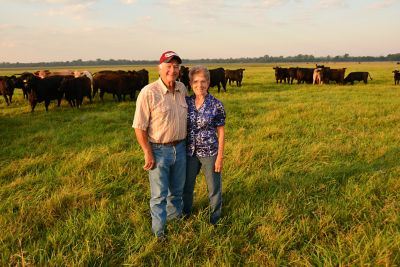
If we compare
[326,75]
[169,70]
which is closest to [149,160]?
[169,70]

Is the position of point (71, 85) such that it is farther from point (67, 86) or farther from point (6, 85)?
point (6, 85)

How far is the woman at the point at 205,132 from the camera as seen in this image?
3222 millimetres

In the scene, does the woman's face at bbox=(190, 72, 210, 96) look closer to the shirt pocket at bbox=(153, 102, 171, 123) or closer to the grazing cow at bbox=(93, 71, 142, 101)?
the shirt pocket at bbox=(153, 102, 171, 123)

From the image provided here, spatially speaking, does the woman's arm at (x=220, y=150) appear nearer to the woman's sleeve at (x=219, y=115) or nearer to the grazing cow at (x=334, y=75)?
the woman's sleeve at (x=219, y=115)

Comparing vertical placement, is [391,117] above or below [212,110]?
below

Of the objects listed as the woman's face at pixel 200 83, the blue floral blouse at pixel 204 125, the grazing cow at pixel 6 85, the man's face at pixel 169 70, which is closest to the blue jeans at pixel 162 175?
the blue floral blouse at pixel 204 125

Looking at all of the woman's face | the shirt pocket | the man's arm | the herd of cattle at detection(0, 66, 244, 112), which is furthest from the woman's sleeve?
the herd of cattle at detection(0, 66, 244, 112)

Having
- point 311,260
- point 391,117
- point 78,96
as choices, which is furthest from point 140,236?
point 78,96

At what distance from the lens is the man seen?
120 inches

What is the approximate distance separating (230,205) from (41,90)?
447 inches

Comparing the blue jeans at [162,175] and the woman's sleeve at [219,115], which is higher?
the woman's sleeve at [219,115]

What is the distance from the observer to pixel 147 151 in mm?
3090

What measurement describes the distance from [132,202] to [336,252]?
2.35 meters

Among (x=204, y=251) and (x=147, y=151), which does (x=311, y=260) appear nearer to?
(x=204, y=251)
